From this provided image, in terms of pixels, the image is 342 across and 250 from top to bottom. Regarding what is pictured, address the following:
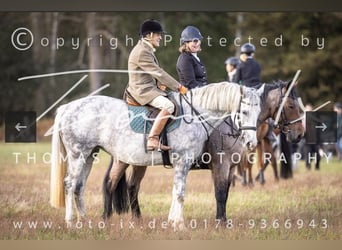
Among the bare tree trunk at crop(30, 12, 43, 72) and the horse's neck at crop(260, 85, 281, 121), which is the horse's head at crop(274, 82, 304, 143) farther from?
the bare tree trunk at crop(30, 12, 43, 72)

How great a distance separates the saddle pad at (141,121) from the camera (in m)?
9.10

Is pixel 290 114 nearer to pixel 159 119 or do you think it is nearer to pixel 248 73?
pixel 248 73

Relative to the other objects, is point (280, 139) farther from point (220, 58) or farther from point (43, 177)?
point (43, 177)

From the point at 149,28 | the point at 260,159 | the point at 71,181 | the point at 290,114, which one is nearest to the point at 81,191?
the point at 71,181

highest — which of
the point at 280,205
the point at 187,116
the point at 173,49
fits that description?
the point at 173,49

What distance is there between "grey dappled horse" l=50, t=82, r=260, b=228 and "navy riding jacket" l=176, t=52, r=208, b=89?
226 mm

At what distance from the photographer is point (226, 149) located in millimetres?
9297

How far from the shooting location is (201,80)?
31.1ft

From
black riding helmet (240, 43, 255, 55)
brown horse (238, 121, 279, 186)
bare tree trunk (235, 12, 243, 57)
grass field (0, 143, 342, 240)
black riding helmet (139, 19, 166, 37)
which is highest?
bare tree trunk (235, 12, 243, 57)

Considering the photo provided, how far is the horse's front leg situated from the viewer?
29.9 feet

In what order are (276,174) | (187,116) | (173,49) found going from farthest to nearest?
(276,174) < (173,49) < (187,116)

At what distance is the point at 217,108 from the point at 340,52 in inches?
54.7

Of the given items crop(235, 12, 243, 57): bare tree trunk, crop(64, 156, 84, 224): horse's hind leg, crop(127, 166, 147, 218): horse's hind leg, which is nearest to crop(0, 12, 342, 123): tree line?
crop(235, 12, 243, 57): bare tree trunk

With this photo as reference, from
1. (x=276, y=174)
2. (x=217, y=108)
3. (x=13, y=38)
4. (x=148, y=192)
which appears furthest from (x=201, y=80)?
(x=276, y=174)
